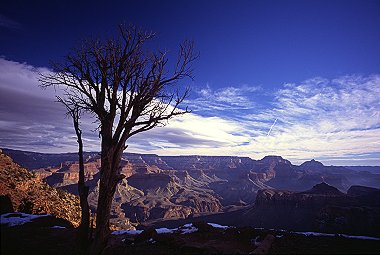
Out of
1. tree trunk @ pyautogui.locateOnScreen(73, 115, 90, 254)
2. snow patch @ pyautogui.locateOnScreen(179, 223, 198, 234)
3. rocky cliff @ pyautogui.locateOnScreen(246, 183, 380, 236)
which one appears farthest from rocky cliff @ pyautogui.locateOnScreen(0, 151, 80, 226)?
rocky cliff @ pyautogui.locateOnScreen(246, 183, 380, 236)

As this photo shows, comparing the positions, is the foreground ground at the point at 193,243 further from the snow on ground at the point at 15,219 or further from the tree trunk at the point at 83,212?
the tree trunk at the point at 83,212

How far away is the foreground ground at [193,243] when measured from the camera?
9.06 meters

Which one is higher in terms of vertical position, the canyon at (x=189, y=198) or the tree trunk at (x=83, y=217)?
the tree trunk at (x=83, y=217)

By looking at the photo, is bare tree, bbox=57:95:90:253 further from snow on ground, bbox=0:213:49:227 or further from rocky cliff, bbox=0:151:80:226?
rocky cliff, bbox=0:151:80:226

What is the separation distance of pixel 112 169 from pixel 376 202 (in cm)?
8641

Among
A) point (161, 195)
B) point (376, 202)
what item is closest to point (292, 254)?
point (376, 202)

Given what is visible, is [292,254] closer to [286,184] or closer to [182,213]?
[182,213]

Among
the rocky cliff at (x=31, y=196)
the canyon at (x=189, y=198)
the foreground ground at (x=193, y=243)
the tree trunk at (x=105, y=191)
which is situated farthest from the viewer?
the canyon at (x=189, y=198)

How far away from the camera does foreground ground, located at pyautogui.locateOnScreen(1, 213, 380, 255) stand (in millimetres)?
9062

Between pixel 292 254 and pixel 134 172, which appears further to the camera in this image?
pixel 134 172

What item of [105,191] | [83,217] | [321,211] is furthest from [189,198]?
[105,191]

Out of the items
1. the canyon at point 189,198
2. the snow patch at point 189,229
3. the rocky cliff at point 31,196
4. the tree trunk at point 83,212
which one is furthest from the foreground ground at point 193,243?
the canyon at point 189,198

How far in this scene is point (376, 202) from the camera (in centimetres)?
6931

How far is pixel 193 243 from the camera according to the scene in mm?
11430
